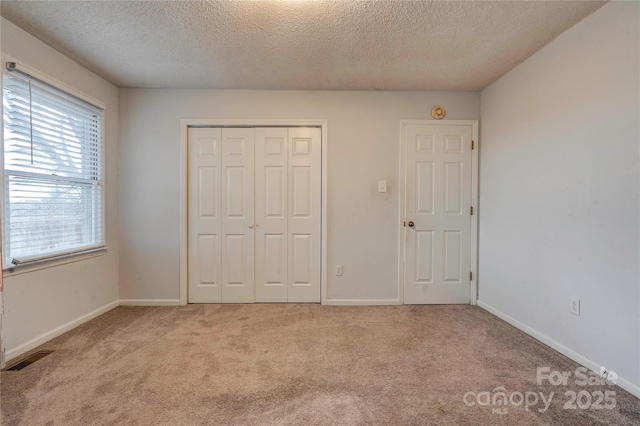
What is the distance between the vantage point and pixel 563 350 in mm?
2039

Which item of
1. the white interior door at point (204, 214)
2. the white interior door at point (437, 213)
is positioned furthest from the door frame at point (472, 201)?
the white interior door at point (204, 214)

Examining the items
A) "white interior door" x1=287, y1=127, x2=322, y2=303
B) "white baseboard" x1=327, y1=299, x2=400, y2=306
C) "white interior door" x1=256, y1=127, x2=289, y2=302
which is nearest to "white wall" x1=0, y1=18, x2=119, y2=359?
"white interior door" x1=256, y1=127, x2=289, y2=302

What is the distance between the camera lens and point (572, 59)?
1.98 metres

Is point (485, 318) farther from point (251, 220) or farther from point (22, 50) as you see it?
point (22, 50)

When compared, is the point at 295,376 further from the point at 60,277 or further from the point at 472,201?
the point at 472,201

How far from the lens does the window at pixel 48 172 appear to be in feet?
6.48

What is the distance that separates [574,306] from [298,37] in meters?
2.85

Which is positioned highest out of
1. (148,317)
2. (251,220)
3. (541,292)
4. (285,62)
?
(285,62)

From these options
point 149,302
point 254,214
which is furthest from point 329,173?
point 149,302

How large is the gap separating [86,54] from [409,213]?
340cm

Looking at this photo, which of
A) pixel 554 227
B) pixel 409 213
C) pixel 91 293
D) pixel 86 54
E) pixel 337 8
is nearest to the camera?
pixel 337 8

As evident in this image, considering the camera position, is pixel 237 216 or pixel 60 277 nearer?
pixel 60 277

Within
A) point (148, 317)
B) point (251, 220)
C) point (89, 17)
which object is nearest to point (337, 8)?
point (89, 17)

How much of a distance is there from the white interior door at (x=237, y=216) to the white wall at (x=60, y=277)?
45.5 inches
